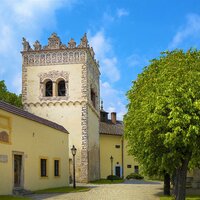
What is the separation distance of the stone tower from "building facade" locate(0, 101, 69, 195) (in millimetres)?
7562

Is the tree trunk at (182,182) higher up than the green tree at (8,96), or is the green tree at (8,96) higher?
the green tree at (8,96)

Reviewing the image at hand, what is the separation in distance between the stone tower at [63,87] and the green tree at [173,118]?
21.0 meters

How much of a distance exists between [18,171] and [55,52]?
19345mm

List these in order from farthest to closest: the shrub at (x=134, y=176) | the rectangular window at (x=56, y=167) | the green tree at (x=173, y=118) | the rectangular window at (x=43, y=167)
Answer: the shrub at (x=134, y=176)
the rectangular window at (x=56, y=167)
the rectangular window at (x=43, y=167)
the green tree at (x=173, y=118)

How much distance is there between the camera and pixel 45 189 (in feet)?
88.2

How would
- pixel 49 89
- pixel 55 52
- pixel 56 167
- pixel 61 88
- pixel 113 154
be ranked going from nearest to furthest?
pixel 56 167
pixel 55 52
pixel 61 88
pixel 49 89
pixel 113 154

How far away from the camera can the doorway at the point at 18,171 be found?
912 inches

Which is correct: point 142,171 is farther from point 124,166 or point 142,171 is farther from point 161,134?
point 124,166

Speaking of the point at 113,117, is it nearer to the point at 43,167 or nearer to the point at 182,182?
the point at 43,167

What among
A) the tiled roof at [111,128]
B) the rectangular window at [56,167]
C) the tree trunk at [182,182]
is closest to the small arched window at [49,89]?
the rectangular window at [56,167]

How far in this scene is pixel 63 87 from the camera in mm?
41188

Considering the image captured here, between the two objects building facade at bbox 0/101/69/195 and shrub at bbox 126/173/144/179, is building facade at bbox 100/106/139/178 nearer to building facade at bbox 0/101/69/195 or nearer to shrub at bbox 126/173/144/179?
shrub at bbox 126/173/144/179

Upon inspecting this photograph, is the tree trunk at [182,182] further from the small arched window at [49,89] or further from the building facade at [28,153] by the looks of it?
the small arched window at [49,89]

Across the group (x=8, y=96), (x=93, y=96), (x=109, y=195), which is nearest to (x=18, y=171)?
(x=109, y=195)
